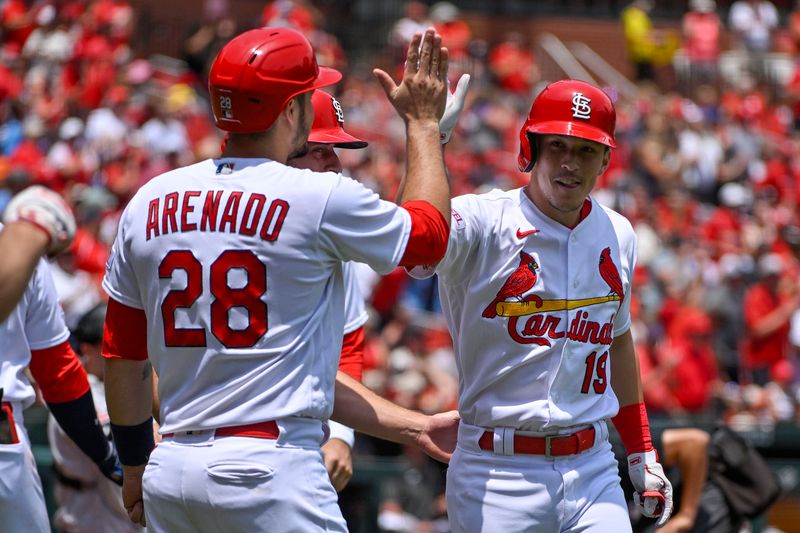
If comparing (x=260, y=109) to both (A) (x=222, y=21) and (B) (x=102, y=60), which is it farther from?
(A) (x=222, y=21)

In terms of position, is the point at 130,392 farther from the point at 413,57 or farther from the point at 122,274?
the point at 413,57

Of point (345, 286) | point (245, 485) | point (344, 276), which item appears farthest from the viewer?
point (345, 286)

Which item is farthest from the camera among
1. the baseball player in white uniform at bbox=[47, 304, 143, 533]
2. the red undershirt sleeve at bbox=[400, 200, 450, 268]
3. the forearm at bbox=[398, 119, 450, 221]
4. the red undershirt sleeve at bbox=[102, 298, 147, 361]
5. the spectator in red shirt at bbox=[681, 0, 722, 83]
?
the spectator in red shirt at bbox=[681, 0, 722, 83]

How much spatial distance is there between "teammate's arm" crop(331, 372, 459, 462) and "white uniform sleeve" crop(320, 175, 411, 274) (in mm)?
913

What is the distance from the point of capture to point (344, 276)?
465 cm

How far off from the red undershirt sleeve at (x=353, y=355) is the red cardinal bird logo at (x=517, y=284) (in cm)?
78

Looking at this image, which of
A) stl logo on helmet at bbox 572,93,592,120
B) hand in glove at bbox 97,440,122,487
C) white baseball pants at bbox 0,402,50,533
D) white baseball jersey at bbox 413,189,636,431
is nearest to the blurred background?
white baseball jersey at bbox 413,189,636,431

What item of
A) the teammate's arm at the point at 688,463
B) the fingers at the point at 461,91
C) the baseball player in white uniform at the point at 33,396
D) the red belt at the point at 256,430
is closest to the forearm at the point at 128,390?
the red belt at the point at 256,430

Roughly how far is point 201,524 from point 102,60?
13.1 metres

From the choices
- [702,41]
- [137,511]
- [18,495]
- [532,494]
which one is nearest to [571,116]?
[532,494]

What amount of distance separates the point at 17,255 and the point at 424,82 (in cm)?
145

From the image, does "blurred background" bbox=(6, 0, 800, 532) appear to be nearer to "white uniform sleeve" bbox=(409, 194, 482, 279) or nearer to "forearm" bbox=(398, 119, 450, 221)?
"white uniform sleeve" bbox=(409, 194, 482, 279)

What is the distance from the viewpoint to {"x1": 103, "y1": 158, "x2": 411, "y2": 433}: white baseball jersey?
11.6 feet

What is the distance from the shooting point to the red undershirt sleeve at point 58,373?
15.6 ft
